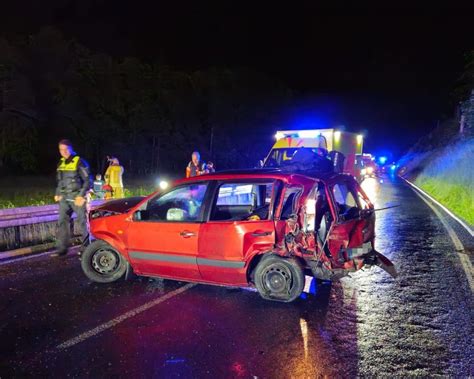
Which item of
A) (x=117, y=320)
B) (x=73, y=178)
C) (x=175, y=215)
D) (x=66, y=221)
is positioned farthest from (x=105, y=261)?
(x=73, y=178)

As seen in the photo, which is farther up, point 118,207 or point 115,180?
point 115,180

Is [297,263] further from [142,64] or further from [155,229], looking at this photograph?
[142,64]

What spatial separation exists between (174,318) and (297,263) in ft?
5.04

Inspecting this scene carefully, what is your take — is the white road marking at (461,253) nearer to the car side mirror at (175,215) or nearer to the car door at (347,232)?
the car door at (347,232)

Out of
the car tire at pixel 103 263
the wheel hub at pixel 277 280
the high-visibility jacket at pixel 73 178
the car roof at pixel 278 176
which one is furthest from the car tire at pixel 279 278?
the high-visibility jacket at pixel 73 178

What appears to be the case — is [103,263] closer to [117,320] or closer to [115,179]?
[117,320]

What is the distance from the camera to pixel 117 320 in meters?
4.45

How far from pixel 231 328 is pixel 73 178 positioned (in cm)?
411

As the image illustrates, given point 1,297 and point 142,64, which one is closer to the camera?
point 1,297

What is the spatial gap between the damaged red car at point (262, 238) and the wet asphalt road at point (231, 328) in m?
0.31

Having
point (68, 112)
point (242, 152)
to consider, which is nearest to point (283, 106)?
point (242, 152)

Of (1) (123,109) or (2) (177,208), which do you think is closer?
(2) (177,208)

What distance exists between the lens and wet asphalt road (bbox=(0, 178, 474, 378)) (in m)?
3.53

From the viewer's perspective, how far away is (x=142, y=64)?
113 feet
